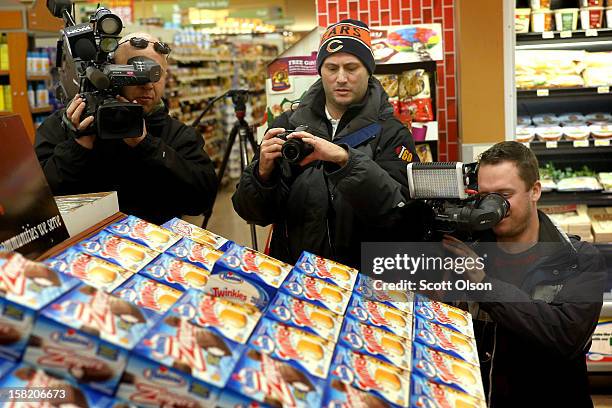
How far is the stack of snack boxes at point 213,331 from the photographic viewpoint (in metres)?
0.88

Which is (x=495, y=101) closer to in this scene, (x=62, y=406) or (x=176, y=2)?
(x=62, y=406)

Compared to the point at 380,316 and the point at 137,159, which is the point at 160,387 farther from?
the point at 137,159

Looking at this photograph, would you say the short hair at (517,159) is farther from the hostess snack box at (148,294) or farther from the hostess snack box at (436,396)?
the hostess snack box at (148,294)

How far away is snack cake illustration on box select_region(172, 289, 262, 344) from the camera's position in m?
0.98

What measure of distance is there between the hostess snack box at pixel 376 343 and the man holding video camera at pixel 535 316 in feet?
1.91

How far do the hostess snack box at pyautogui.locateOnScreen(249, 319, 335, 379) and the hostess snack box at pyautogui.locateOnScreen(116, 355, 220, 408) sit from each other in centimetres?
12

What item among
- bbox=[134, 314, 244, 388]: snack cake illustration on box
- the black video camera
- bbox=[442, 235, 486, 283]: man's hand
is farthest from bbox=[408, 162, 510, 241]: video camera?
bbox=[134, 314, 244, 388]: snack cake illustration on box

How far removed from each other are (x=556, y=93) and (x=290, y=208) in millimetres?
2729

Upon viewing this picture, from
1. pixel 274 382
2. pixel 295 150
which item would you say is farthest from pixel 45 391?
pixel 295 150

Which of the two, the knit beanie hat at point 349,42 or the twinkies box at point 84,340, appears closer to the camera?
the twinkies box at point 84,340

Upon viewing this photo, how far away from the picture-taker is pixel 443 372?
1.15 meters

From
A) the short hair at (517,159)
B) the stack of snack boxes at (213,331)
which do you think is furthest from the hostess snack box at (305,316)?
the short hair at (517,159)

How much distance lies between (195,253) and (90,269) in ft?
0.76

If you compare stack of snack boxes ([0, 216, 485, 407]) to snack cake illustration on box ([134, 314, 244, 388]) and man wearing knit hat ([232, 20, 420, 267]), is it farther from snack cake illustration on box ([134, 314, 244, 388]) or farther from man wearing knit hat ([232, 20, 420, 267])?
man wearing knit hat ([232, 20, 420, 267])
